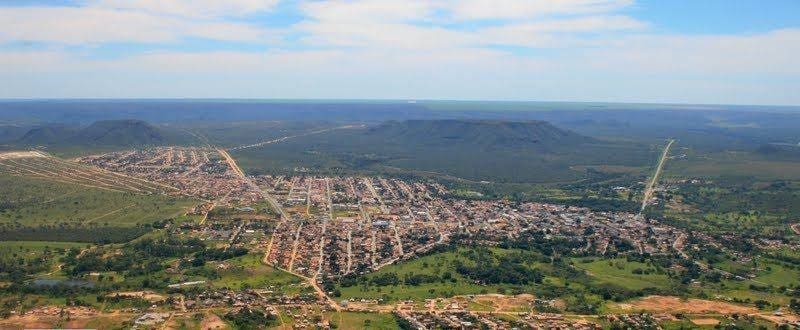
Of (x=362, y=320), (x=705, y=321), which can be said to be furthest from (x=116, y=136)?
(x=705, y=321)

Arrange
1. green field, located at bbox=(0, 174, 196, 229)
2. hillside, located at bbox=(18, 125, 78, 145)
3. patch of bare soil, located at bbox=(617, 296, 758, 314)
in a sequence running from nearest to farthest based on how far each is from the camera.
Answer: patch of bare soil, located at bbox=(617, 296, 758, 314)
green field, located at bbox=(0, 174, 196, 229)
hillside, located at bbox=(18, 125, 78, 145)

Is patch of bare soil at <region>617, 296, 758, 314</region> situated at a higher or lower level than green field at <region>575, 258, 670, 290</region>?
higher

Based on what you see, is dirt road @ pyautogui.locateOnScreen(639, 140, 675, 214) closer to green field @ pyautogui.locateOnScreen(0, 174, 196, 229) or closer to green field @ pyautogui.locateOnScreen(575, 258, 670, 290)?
green field @ pyautogui.locateOnScreen(575, 258, 670, 290)

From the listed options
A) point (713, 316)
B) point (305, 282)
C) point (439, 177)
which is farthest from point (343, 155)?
point (713, 316)

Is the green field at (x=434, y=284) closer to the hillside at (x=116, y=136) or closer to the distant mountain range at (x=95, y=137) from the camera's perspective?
the distant mountain range at (x=95, y=137)

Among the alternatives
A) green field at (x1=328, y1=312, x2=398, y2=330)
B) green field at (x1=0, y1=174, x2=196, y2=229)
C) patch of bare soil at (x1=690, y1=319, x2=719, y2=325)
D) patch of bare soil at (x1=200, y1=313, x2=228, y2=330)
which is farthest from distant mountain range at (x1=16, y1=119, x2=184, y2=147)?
patch of bare soil at (x1=690, y1=319, x2=719, y2=325)

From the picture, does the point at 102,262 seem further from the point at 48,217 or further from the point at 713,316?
the point at 713,316

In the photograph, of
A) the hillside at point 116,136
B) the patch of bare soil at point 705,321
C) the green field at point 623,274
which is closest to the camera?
the patch of bare soil at point 705,321

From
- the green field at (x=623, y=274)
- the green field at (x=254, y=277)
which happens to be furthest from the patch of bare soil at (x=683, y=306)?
the green field at (x=254, y=277)
